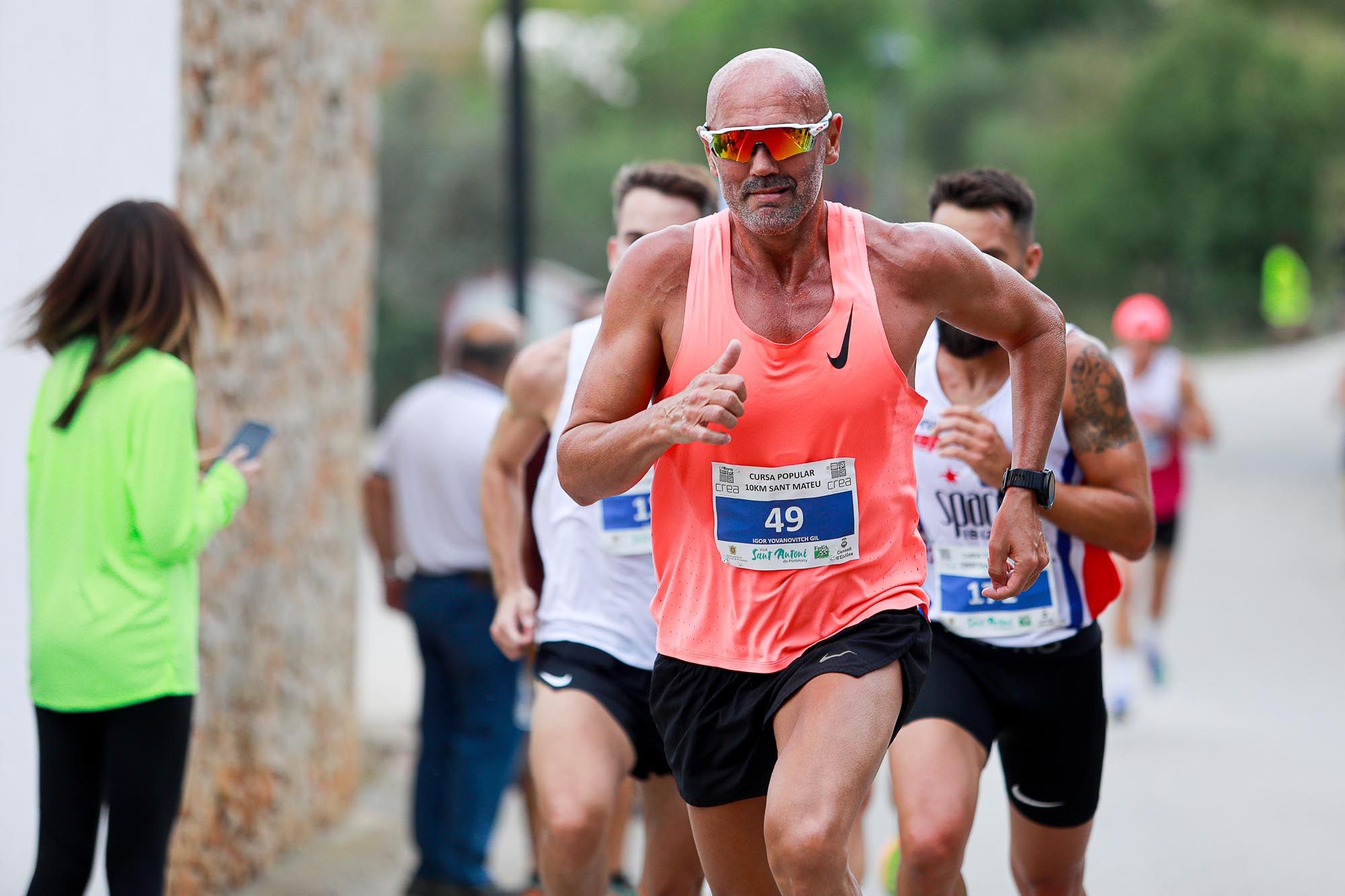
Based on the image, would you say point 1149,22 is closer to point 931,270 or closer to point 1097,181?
point 1097,181

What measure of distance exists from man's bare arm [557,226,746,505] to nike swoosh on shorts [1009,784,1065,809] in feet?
5.13

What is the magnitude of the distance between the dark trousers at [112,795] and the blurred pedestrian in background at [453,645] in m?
2.21

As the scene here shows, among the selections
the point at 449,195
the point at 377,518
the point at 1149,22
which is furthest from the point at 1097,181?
the point at 377,518

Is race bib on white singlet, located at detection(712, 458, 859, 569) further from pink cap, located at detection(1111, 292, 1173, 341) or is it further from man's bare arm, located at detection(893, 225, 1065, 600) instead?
pink cap, located at detection(1111, 292, 1173, 341)

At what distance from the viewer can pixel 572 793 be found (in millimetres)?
4008

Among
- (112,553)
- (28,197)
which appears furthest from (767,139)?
(28,197)

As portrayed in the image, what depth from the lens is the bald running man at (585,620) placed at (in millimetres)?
4055

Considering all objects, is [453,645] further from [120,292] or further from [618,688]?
[120,292]

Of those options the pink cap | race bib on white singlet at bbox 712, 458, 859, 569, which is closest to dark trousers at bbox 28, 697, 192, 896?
race bib on white singlet at bbox 712, 458, 859, 569

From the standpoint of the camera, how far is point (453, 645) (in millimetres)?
6242

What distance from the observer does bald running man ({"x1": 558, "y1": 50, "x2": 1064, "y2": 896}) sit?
3152 millimetres

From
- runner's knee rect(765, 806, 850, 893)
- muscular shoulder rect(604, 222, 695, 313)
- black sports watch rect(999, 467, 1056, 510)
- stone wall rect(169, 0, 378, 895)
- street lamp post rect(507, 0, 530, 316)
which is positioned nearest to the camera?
runner's knee rect(765, 806, 850, 893)

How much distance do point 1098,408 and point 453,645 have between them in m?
3.02

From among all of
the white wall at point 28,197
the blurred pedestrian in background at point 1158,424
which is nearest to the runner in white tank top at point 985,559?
the white wall at point 28,197
